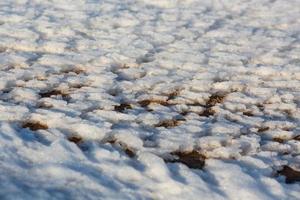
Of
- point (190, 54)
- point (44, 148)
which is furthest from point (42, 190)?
point (190, 54)

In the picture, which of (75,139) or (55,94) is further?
(55,94)

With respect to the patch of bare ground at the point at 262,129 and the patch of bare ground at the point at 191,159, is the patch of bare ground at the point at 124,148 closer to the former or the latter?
the patch of bare ground at the point at 191,159

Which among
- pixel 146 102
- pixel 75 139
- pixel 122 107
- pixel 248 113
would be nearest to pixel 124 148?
pixel 75 139

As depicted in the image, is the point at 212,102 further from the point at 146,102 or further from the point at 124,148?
the point at 124,148

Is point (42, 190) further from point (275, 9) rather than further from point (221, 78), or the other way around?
point (275, 9)

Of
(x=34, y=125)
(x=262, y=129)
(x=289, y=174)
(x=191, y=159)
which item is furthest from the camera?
(x=262, y=129)

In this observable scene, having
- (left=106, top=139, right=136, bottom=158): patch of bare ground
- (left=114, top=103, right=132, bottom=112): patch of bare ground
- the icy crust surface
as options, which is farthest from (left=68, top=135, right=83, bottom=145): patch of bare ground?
(left=114, top=103, right=132, bottom=112): patch of bare ground

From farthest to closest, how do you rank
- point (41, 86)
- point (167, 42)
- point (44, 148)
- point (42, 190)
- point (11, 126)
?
point (167, 42) < point (41, 86) < point (11, 126) < point (44, 148) < point (42, 190)

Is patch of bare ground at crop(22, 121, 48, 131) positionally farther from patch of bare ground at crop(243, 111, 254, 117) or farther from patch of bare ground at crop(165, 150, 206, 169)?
patch of bare ground at crop(243, 111, 254, 117)
